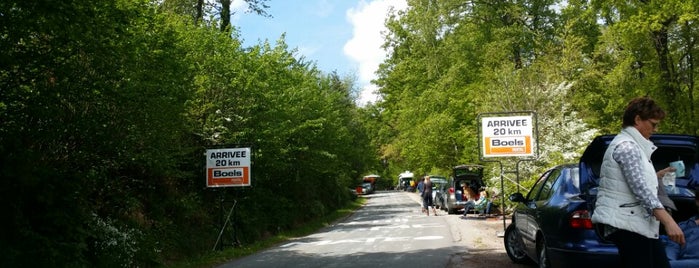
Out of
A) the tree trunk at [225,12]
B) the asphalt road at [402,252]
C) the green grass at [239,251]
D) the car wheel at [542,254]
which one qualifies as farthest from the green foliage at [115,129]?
the car wheel at [542,254]

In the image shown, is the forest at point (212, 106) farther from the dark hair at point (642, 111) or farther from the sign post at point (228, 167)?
the dark hair at point (642, 111)

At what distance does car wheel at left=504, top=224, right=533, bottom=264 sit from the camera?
30.5 ft

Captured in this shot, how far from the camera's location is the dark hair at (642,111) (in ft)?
13.0

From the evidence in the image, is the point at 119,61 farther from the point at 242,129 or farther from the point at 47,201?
the point at 242,129

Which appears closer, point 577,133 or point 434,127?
point 577,133

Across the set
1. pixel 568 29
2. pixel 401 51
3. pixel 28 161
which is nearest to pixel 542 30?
pixel 568 29

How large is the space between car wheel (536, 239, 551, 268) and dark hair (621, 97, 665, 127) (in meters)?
3.27

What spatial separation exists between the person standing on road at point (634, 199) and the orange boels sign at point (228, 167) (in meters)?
13.2

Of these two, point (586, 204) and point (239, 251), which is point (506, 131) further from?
point (586, 204)

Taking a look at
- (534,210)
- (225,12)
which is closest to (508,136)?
(534,210)

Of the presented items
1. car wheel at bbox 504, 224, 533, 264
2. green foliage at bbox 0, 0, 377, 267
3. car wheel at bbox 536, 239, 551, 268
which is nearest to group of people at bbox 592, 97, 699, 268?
car wheel at bbox 536, 239, 551, 268

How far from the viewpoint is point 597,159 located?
5.82 meters

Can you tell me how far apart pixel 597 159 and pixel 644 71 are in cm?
2338

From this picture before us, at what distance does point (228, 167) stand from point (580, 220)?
11840 mm
